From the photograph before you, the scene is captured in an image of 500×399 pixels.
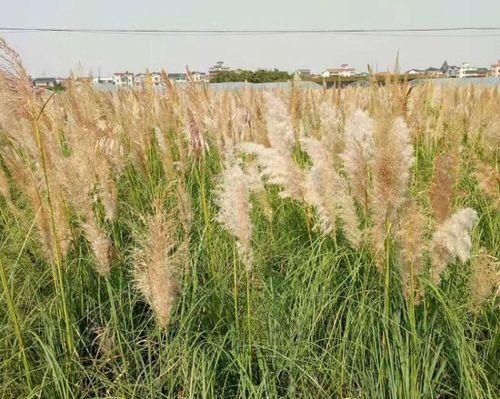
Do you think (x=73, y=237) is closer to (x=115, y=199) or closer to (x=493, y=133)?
(x=115, y=199)

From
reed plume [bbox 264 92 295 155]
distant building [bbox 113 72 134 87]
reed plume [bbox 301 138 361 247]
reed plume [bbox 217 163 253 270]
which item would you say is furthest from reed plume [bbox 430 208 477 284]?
distant building [bbox 113 72 134 87]

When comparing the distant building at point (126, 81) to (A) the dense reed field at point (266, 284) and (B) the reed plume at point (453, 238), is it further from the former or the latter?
(B) the reed plume at point (453, 238)

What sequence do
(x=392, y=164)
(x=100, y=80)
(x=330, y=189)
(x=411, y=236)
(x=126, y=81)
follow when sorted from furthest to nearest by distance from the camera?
(x=100, y=80) → (x=126, y=81) → (x=330, y=189) → (x=411, y=236) → (x=392, y=164)

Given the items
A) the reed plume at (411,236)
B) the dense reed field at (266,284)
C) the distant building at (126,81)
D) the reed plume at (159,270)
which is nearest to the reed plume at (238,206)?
the dense reed field at (266,284)

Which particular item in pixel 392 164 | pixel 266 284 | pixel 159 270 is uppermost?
pixel 392 164

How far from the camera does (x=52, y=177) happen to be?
1826mm

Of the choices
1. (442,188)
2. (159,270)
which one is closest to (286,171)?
(442,188)

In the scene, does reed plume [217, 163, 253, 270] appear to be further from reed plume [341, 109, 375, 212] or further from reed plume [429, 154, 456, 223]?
reed plume [429, 154, 456, 223]

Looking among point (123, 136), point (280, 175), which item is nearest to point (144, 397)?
point (280, 175)

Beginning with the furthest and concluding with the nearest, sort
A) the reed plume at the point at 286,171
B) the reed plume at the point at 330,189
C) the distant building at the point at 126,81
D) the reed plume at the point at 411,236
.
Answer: the distant building at the point at 126,81, the reed plume at the point at 286,171, the reed plume at the point at 330,189, the reed plume at the point at 411,236

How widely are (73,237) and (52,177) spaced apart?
0.52 meters

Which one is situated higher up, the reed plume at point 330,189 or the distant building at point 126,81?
the distant building at point 126,81

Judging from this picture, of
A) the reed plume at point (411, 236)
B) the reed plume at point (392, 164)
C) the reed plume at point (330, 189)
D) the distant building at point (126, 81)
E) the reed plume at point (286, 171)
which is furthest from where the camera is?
the distant building at point (126, 81)

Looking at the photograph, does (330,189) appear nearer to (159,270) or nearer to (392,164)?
(392,164)
